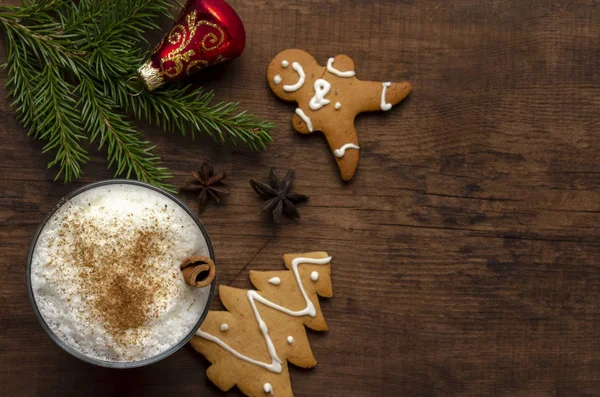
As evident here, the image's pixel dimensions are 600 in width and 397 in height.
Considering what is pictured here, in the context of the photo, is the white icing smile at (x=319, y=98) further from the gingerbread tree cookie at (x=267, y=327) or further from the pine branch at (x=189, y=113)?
the gingerbread tree cookie at (x=267, y=327)

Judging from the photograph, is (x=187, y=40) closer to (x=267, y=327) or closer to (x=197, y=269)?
(x=197, y=269)

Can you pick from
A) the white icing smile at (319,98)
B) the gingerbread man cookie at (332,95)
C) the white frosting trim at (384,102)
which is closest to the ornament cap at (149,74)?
the gingerbread man cookie at (332,95)

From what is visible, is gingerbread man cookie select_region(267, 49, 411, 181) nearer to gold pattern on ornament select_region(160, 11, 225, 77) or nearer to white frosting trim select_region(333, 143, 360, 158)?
white frosting trim select_region(333, 143, 360, 158)

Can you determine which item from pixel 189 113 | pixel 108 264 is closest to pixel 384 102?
pixel 189 113

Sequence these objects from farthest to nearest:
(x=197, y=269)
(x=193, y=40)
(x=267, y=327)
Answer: (x=267, y=327), (x=193, y=40), (x=197, y=269)

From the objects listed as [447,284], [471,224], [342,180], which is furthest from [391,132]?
[447,284]

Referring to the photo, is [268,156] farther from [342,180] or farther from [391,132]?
[391,132]
